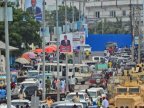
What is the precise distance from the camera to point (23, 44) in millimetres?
70562

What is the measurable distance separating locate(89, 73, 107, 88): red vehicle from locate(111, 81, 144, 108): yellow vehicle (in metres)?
18.7

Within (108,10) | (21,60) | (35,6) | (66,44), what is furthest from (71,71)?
(108,10)

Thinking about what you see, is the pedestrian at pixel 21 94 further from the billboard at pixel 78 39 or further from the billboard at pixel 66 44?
the billboard at pixel 78 39

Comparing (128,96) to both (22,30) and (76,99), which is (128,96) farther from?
(22,30)

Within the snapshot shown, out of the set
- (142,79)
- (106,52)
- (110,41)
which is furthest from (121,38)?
(142,79)

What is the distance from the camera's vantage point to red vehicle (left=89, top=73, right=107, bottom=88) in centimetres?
5432

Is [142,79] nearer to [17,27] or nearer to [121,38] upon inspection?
[17,27]

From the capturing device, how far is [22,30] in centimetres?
6794

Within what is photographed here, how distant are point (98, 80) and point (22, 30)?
14175mm

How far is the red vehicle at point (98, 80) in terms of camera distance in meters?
54.3

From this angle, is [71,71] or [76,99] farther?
[71,71]

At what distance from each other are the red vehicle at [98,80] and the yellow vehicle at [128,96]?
18.7 m

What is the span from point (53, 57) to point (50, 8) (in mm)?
39563

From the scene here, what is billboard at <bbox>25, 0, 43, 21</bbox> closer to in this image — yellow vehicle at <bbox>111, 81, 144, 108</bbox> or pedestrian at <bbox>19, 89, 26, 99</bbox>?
pedestrian at <bbox>19, 89, 26, 99</bbox>
